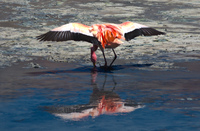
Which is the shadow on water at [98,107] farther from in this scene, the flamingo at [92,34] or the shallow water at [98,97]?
the flamingo at [92,34]

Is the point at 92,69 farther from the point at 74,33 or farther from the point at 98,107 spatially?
the point at 98,107

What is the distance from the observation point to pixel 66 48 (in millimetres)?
12297

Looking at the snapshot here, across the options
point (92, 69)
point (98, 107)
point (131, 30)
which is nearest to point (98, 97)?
point (98, 107)

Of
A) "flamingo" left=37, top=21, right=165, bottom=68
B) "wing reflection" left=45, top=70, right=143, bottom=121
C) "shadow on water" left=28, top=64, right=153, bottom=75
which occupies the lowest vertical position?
"wing reflection" left=45, top=70, right=143, bottom=121

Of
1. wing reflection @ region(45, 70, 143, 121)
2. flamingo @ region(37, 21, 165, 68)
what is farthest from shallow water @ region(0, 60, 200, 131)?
flamingo @ region(37, 21, 165, 68)

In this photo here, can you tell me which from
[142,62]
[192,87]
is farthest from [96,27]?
[192,87]

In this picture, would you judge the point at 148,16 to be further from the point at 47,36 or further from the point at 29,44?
the point at 47,36

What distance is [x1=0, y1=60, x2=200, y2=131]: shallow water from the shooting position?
5930 mm

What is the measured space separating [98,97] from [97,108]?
2.31 feet

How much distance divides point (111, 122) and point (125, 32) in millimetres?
4250

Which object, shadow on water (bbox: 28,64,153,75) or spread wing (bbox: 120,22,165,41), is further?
spread wing (bbox: 120,22,165,41)

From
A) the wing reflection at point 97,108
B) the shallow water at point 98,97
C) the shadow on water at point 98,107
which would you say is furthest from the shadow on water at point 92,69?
the wing reflection at point 97,108

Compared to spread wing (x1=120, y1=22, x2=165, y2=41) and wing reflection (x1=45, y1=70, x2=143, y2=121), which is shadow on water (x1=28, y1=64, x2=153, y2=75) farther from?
wing reflection (x1=45, y1=70, x2=143, y2=121)

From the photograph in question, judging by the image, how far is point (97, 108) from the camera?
6625 mm
